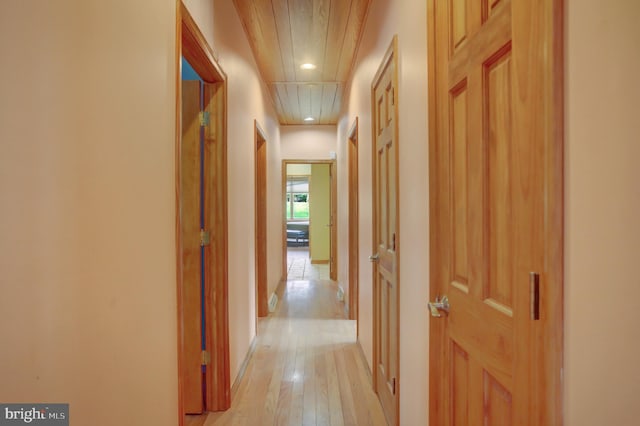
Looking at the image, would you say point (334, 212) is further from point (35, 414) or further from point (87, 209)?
point (35, 414)

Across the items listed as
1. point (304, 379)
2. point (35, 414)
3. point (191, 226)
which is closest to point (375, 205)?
point (191, 226)

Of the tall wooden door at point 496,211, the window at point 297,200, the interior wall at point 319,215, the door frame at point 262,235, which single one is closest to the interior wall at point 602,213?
the tall wooden door at point 496,211

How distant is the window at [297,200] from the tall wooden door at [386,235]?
426 inches

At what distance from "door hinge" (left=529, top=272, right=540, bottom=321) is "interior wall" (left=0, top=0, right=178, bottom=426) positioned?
976mm

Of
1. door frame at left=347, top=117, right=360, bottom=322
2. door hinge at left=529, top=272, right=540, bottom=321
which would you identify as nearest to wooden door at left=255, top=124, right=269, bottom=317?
door frame at left=347, top=117, right=360, bottom=322

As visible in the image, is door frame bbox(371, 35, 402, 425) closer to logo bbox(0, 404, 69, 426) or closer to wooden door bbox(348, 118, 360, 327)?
wooden door bbox(348, 118, 360, 327)

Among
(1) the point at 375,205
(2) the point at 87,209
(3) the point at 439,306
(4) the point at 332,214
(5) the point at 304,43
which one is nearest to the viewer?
(2) the point at 87,209

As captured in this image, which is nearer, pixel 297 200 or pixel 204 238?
pixel 204 238

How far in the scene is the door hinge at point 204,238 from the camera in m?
2.20

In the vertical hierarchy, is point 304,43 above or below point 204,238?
above

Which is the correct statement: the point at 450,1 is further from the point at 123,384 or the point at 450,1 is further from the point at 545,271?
the point at 123,384

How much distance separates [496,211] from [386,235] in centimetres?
127

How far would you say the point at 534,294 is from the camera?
2.39 ft

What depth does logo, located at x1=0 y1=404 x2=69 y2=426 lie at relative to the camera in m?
0.69
